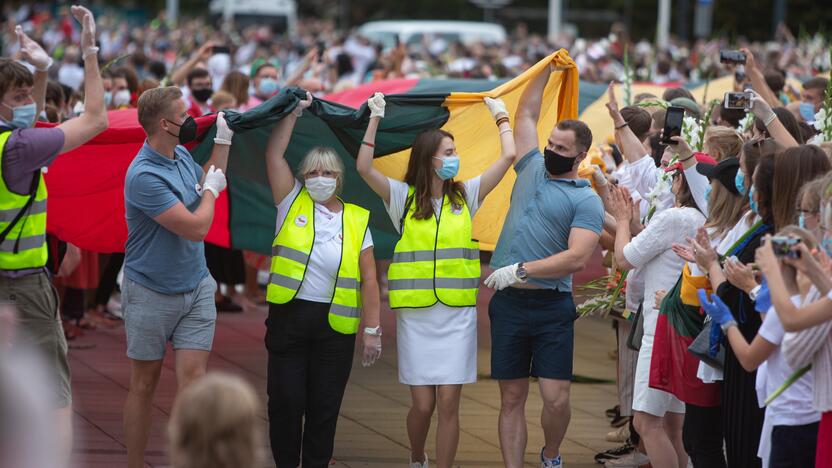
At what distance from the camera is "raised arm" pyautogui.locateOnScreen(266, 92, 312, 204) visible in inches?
244

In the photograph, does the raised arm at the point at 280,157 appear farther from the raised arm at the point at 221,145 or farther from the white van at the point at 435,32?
the white van at the point at 435,32

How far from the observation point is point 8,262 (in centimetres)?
520

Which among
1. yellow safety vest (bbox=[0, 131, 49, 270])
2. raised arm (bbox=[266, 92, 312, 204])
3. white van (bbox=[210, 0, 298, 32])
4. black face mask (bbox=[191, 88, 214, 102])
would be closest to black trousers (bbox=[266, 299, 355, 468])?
raised arm (bbox=[266, 92, 312, 204])

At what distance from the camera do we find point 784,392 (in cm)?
457

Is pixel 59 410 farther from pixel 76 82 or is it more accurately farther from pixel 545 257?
pixel 76 82

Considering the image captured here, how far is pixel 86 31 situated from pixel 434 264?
6.68 feet

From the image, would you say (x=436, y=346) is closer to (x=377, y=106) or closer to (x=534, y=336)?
(x=534, y=336)

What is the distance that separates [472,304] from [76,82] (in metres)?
12.4

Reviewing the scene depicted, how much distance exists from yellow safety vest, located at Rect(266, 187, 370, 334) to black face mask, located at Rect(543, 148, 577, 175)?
1.04 meters

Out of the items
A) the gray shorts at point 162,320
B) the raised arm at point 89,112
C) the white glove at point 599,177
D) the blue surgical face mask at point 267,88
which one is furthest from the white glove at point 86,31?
the blue surgical face mask at point 267,88

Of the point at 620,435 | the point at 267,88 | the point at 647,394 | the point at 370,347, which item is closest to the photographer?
the point at 647,394

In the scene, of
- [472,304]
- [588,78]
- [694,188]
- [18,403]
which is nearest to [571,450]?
[472,304]

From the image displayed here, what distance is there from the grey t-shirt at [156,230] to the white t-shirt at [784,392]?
272 cm

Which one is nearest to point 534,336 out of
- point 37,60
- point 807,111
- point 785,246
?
point 785,246
